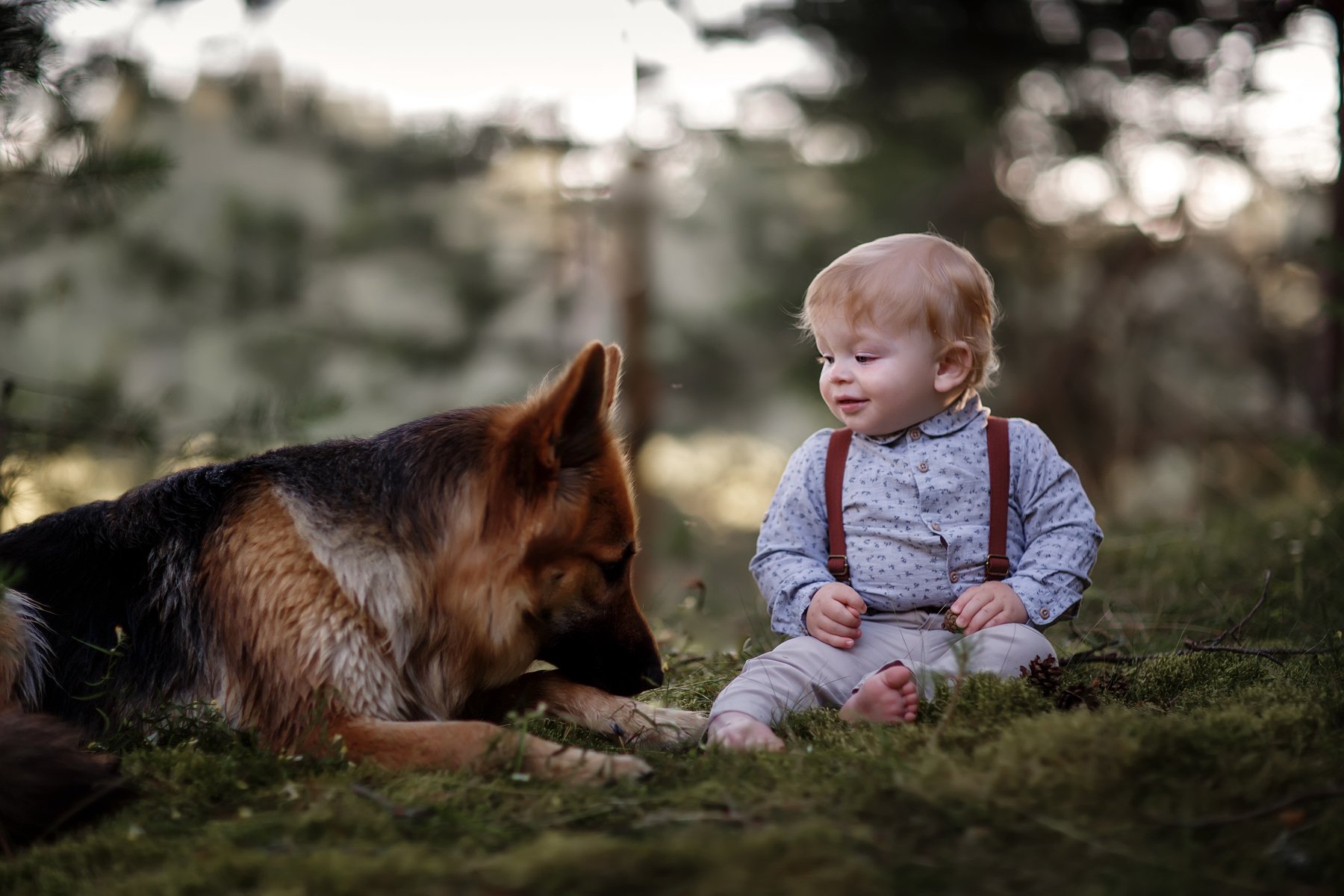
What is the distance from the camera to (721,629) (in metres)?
5.28

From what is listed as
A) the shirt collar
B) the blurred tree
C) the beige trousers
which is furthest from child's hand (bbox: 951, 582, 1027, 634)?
the blurred tree

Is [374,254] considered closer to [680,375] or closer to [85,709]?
[680,375]

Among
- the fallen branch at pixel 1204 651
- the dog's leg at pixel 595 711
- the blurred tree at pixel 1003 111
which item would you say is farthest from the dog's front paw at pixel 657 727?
the blurred tree at pixel 1003 111

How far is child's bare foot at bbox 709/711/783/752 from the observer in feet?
Result: 8.73

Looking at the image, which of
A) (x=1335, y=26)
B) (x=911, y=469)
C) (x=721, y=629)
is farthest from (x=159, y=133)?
(x=1335, y=26)

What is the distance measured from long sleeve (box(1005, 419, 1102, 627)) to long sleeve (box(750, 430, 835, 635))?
0.62 metres

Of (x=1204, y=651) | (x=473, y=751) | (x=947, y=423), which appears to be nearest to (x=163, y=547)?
(x=473, y=751)

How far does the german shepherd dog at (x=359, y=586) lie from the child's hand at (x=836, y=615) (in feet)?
1.58

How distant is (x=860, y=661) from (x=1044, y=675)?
0.58 m

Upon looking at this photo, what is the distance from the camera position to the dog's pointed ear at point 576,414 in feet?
9.02

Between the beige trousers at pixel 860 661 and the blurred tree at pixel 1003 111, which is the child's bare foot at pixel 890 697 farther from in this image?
the blurred tree at pixel 1003 111

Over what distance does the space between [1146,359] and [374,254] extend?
8.16 meters

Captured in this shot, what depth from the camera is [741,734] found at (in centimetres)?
274

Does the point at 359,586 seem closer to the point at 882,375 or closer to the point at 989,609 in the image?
the point at 882,375
